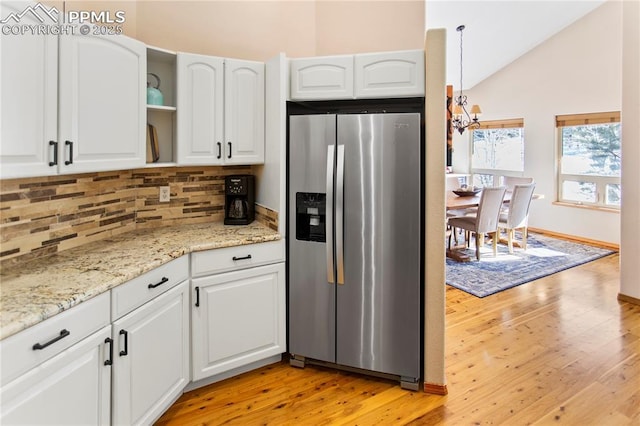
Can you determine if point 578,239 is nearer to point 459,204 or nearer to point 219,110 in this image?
point 459,204

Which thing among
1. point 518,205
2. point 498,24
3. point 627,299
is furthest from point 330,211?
point 498,24

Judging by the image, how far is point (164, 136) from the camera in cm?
265

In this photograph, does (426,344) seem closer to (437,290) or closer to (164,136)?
(437,290)

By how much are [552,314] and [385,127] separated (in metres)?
2.57

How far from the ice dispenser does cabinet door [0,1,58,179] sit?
1.34m

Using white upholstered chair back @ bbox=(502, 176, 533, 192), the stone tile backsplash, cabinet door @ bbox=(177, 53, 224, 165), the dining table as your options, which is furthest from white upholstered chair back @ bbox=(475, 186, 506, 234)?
cabinet door @ bbox=(177, 53, 224, 165)

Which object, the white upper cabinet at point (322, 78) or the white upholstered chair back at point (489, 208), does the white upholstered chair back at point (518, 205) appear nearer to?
the white upholstered chair back at point (489, 208)

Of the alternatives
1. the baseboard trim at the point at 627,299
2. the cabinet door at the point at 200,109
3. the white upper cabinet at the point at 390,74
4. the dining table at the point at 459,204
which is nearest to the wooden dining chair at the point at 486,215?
the dining table at the point at 459,204

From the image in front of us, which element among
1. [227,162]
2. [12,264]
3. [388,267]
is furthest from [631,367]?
[12,264]

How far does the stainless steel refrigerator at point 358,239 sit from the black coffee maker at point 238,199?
0.42 meters

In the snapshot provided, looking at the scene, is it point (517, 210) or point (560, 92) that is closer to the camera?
point (517, 210)

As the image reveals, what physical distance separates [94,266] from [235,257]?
77 centimetres

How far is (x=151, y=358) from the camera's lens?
192 cm

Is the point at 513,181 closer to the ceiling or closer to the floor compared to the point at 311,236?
closer to the ceiling
